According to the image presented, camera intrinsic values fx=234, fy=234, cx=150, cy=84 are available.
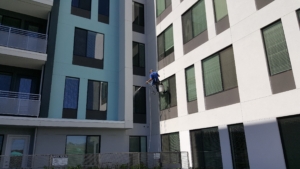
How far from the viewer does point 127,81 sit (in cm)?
1598

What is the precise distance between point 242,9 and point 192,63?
163 inches

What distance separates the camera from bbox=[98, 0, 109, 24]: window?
1756 cm

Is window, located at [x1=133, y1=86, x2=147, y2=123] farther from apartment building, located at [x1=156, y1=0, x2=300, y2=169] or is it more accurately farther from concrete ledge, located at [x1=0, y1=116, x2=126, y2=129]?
concrete ledge, located at [x1=0, y1=116, x2=126, y2=129]

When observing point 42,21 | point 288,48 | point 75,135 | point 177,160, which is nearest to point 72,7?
point 42,21

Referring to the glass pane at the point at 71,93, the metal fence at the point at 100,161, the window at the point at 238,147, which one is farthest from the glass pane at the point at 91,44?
the window at the point at 238,147

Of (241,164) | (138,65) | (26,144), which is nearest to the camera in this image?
(241,164)

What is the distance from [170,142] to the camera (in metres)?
15.3

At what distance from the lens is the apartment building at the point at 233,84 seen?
8875mm

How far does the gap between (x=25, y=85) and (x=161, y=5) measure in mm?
11249

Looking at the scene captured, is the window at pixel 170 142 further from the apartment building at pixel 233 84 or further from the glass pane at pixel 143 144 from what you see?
the glass pane at pixel 143 144

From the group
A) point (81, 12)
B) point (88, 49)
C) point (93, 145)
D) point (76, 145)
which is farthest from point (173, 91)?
point (81, 12)

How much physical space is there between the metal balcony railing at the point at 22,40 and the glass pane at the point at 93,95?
367cm

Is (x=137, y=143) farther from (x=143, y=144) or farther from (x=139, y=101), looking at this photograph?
(x=139, y=101)

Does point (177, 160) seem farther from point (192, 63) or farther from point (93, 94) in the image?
point (93, 94)
